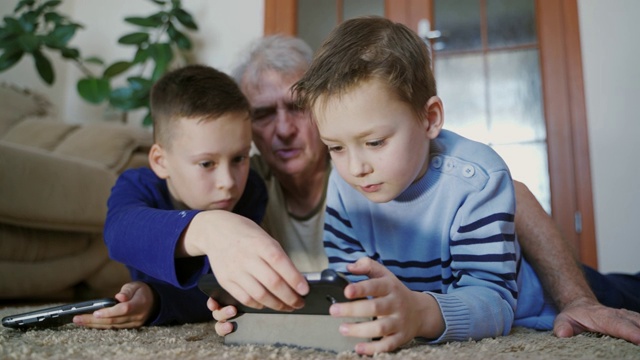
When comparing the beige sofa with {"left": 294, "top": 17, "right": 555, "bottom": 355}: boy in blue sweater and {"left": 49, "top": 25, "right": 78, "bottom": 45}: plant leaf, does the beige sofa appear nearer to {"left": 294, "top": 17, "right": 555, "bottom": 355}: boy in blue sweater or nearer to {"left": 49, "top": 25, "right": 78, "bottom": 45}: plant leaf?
{"left": 294, "top": 17, "right": 555, "bottom": 355}: boy in blue sweater

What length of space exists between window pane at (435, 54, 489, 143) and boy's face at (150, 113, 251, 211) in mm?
1783

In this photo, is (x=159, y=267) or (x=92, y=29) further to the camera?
(x=92, y=29)

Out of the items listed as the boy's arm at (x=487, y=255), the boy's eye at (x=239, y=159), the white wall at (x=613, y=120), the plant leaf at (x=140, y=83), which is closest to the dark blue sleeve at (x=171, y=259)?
the boy's eye at (x=239, y=159)

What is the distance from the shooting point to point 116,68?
278 centimetres

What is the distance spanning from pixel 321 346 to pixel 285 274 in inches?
4.9

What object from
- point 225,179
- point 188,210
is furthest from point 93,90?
point 188,210

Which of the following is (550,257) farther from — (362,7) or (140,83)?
(140,83)

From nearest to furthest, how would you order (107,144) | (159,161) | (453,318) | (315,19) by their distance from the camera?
(453,318)
(159,161)
(107,144)
(315,19)

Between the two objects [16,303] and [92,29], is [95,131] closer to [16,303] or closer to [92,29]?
[16,303]

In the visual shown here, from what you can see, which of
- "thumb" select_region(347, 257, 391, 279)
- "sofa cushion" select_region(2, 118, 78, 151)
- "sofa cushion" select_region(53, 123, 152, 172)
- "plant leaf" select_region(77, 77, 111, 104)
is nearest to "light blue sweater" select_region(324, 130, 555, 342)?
"thumb" select_region(347, 257, 391, 279)

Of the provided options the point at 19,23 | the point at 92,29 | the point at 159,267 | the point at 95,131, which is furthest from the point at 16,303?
the point at 92,29

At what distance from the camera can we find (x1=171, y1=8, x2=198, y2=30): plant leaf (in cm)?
283

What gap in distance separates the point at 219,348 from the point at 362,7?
2.49 metres

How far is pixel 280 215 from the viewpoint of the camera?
1279mm
